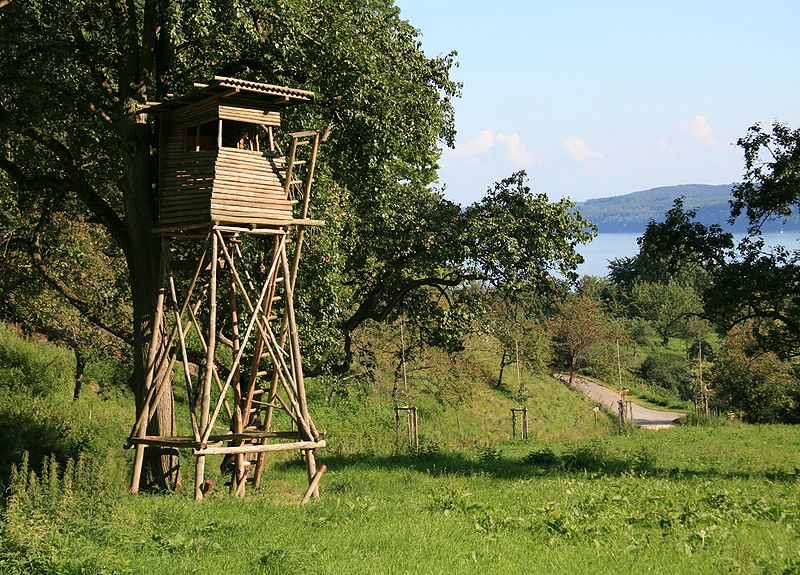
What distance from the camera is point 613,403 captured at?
54188 mm

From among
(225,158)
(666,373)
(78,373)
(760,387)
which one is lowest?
(666,373)

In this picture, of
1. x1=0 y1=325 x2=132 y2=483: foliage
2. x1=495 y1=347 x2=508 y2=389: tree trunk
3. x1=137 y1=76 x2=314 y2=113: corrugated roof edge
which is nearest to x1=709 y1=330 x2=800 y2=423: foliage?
x1=495 y1=347 x2=508 y2=389: tree trunk

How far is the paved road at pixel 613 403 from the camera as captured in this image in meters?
52.7

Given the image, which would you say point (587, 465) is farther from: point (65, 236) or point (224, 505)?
point (65, 236)

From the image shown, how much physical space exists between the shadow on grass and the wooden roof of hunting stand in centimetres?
872

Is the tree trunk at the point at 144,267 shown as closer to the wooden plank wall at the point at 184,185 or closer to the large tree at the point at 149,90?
the large tree at the point at 149,90

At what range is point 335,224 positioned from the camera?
A: 18188 mm

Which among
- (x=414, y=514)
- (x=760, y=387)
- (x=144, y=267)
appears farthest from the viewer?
(x=760, y=387)

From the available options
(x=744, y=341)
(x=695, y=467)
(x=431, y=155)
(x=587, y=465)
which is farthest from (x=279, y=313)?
(x=744, y=341)

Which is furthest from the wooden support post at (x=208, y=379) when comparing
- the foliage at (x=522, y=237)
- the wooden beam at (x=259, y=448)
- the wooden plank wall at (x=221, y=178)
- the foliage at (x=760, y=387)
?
the foliage at (x=760, y=387)

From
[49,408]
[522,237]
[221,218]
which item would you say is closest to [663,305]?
[522,237]

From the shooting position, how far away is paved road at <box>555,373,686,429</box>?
52719mm

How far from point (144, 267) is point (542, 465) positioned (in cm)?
1223

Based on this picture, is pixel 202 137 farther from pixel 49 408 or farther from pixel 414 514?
pixel 49 408
